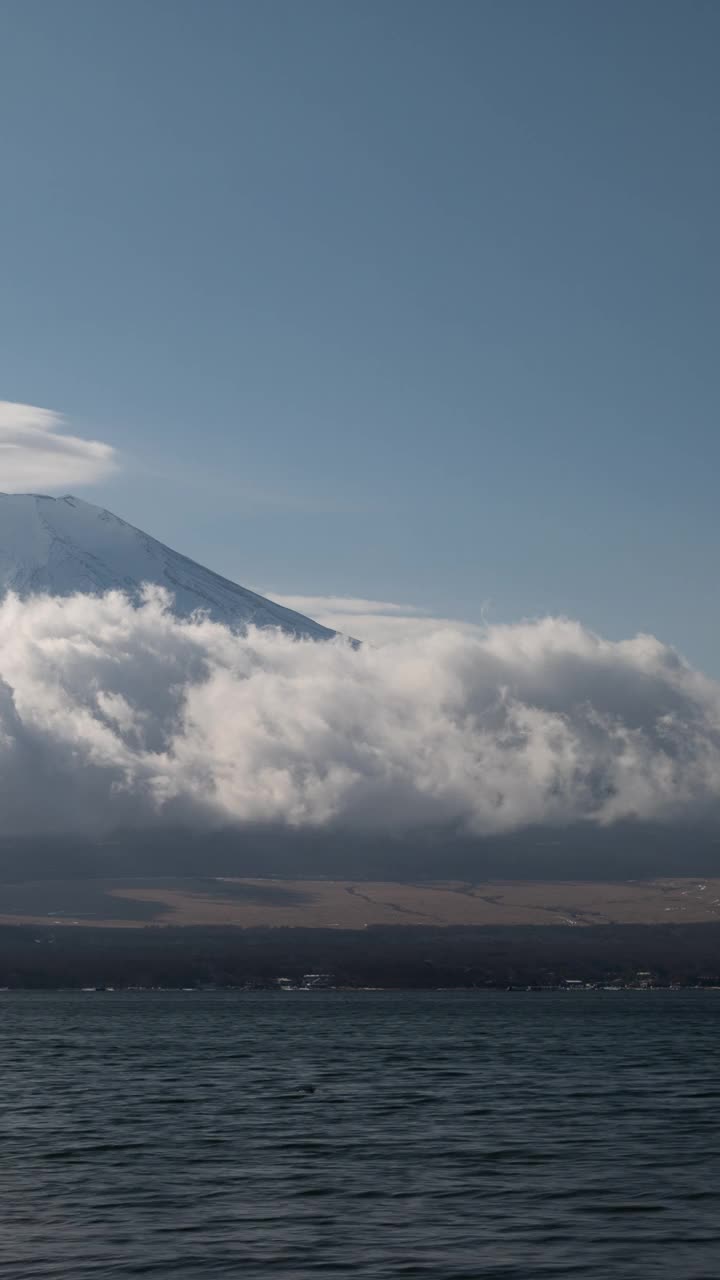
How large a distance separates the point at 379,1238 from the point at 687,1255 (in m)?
10.0

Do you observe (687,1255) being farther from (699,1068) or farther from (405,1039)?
(405,1039)

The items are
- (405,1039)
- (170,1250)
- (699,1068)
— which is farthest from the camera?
(405,1039)

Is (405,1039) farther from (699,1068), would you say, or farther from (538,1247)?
(538,1247)

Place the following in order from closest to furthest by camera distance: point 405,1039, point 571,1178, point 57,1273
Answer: point 57,1273
point 571,1178
point 405,1039

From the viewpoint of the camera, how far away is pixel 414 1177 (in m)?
62.2

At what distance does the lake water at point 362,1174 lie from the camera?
45.8 metres

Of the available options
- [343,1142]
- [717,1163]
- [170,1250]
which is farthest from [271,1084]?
[170,1250]

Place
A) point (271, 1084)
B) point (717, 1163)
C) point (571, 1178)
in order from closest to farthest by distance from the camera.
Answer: point (571, 1178) < point (717, 1163) < point (271, 1084)

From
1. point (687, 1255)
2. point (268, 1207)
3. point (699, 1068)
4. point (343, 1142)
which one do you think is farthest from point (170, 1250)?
point (699, 1068)

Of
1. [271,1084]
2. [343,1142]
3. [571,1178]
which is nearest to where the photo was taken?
[571,1178]

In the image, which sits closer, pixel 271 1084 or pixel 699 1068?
pixel 271 1084

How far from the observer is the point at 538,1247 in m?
47.0

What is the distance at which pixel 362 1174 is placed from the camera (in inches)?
2494

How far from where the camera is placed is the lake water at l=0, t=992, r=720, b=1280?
4578 cm
